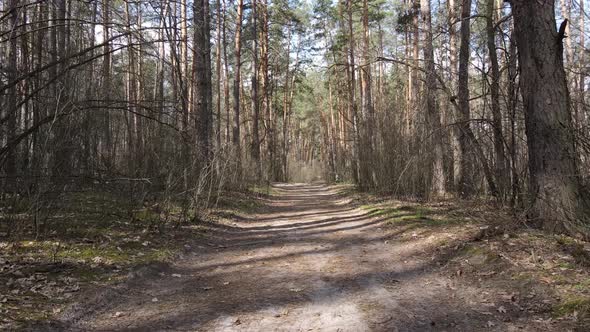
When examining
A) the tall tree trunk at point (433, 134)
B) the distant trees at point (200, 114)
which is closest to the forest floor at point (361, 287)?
the distant trees at point (200, 114)

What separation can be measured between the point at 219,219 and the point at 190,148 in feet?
7.92

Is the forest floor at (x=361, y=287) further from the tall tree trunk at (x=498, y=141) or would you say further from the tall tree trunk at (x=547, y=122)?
the tall tree trunk at (x=498, y=141)

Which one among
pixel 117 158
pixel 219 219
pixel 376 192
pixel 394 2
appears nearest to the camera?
pixel 117 158

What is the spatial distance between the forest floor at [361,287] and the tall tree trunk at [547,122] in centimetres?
41

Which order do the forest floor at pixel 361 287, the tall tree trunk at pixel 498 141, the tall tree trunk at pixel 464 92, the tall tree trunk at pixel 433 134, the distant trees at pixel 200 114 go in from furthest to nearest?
the tall tree trunk at pixel 433 134
the tall tree trunk at pixel 464 92
the tall tree trunk at pixel 498 141
the distant trees at pixel 200 114
the forest floor at pixel 361 287

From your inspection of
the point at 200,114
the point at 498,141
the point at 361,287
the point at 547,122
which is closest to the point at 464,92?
the point at 498,141

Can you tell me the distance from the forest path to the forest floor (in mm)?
13

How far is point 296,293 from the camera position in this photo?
4.49m

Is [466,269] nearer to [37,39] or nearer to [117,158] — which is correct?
[117,158]

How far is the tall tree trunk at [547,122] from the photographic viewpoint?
5375 mm

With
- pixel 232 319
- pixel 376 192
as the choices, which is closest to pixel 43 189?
pixel 232 319

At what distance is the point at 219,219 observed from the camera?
386 inches

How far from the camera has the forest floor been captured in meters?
3.64

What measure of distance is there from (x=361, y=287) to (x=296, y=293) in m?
0.72
